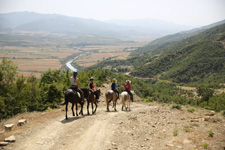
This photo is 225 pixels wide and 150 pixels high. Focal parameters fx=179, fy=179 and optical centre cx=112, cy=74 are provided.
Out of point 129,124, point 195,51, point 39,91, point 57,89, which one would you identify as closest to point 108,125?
point 129,124

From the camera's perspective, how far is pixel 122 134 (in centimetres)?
1134

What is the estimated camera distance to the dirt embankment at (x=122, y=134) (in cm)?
977

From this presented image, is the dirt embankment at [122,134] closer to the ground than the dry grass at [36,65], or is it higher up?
higher up

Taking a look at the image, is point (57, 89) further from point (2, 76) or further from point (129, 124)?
point (129, 124)

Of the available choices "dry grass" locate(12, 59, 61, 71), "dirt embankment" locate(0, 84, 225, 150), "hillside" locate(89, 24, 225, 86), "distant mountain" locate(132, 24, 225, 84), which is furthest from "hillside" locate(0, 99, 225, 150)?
"dry grass" locate(12, 59, 61, 71)

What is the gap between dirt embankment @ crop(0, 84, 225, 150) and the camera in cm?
A: 977

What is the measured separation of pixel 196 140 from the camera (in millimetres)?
10047

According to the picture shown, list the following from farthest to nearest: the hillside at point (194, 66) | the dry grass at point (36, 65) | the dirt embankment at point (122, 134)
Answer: the dry grass at point (36, 65) → the hillside at point (194, 66) → the dirt embankment at point (122, 134)

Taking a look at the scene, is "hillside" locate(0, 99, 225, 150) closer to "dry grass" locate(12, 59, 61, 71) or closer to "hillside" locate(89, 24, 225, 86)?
"hillside" locate(89, 24, 225, 86)

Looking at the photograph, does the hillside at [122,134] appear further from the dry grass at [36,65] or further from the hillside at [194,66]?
the dry grass at [36,65]

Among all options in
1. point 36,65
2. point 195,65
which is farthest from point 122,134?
point 36,65

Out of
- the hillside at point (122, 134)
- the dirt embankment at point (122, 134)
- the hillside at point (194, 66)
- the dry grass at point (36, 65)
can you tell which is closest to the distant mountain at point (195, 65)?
the hillside at point (194, 66)

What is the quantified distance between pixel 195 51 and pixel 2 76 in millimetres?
120746

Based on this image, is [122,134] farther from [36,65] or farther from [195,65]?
[36,65]
